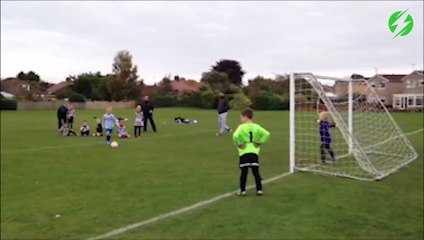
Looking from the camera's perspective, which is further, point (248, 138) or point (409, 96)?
point (248, 138)

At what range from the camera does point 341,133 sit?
1538cm

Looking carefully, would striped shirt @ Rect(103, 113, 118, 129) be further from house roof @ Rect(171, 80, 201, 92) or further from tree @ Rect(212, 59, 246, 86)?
tree @ Rect(212, 59, 246, 86)

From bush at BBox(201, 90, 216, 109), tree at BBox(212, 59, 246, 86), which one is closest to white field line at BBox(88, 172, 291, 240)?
bush at BBox(201, 90, 216, 109)

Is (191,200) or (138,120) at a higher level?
(138,120)

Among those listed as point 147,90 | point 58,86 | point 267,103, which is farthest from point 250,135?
point 267,103

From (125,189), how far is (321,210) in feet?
14.5

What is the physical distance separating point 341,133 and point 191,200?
A: 7.39 meters

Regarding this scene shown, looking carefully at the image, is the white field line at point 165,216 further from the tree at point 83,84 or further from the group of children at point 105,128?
the group of children at point 105,128

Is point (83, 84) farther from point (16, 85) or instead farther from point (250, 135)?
point (250, 135)

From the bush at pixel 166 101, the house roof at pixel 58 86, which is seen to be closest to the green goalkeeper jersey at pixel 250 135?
the house roof at pixel 58 86

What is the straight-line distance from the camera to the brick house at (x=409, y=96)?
11.4 ft

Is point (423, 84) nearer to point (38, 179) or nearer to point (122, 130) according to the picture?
point (38, 179)

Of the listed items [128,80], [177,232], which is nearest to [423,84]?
[177,232]

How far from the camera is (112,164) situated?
15164mm
